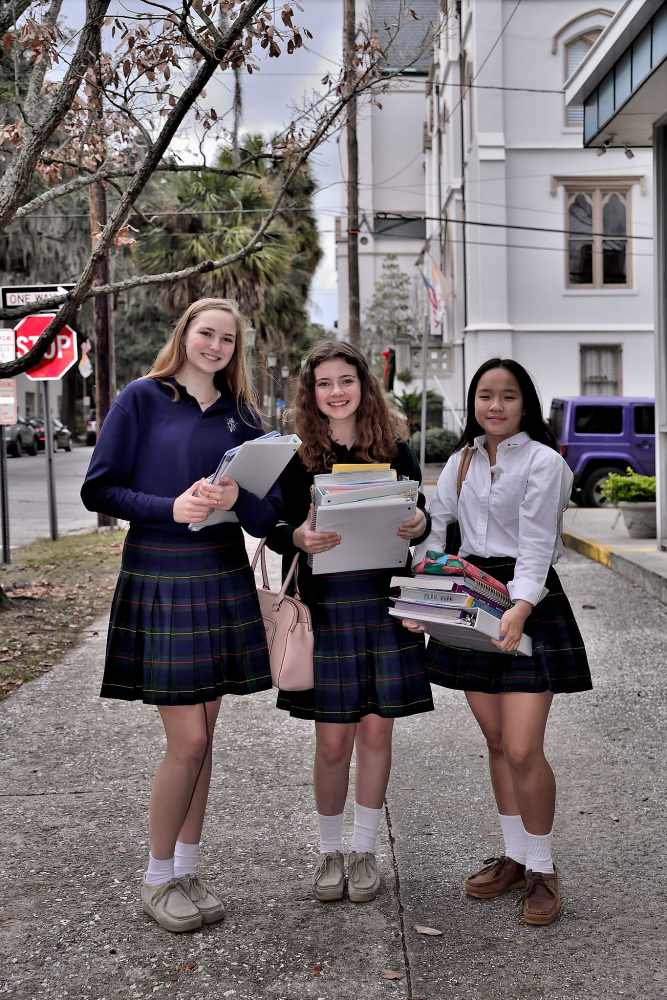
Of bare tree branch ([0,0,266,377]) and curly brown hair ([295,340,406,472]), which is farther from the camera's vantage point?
bare tree branch ([0,0,266,377])

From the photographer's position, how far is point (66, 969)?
320 cm

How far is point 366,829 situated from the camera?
11.9 ft

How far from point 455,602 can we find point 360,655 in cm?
43

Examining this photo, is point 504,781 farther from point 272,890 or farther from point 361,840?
point 272,890

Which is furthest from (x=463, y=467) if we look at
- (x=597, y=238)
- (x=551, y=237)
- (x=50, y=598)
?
(x=597, y=238)

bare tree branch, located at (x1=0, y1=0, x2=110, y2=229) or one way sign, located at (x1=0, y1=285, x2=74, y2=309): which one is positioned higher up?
bare tree branch, located at (x1=0, y1=0, x2=110, y2=229)

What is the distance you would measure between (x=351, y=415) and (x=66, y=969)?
1917mm

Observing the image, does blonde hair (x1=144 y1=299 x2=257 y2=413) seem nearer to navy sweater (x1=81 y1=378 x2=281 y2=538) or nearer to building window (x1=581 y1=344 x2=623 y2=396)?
navy sweater (x1=81 y1=378 x2=281 y2=538)

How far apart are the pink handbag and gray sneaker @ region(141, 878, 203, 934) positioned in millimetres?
719

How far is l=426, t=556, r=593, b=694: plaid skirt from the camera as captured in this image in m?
3.45

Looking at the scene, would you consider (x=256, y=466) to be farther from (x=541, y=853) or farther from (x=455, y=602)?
(x=541, y=853)

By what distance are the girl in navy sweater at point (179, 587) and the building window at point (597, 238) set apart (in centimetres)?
2404

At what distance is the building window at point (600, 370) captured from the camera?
→ 2650cm

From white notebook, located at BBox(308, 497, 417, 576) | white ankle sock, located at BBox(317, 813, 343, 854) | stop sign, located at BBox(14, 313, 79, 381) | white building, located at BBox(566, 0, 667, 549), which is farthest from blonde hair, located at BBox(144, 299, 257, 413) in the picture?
stop sign, located at BBox(14, 313, 79, 381)
